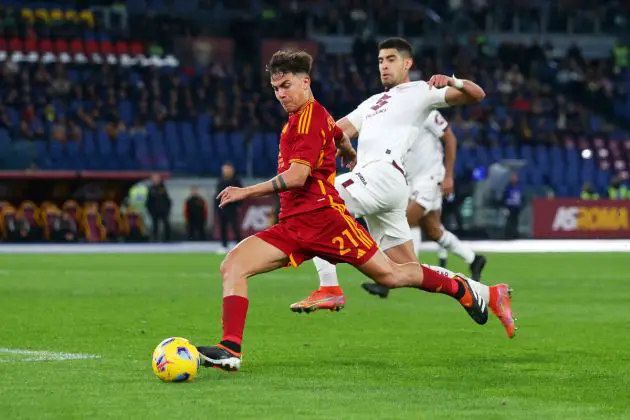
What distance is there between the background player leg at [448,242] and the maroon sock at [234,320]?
8.27 meters

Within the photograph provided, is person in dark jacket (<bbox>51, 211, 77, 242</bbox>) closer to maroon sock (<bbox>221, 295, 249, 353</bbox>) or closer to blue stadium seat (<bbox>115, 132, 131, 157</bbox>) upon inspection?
blue stadium seat (<bbox>115, 132, 131, 157</bbox>)

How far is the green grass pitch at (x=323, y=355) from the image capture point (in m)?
7.01

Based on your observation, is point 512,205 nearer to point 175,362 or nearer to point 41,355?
point 41,355

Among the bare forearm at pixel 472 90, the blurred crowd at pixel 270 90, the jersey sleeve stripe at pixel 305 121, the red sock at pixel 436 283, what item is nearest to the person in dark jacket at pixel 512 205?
the blurred crowd at pixel 270 90

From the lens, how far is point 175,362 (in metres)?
7.87

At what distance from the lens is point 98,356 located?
932cm

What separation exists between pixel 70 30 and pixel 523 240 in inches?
570

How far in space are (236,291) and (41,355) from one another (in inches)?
65.5

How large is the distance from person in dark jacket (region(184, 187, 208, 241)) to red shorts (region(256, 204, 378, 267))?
25473 mm

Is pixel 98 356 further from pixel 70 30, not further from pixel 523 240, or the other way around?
pixel 70 30

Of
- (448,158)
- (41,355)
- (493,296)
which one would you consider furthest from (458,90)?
(448,158)

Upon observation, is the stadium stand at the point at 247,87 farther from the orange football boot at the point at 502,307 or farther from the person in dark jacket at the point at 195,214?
the orange football boot at the point at 502,307

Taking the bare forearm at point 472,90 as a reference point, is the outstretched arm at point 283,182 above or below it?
below

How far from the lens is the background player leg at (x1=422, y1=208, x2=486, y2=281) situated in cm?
1669
